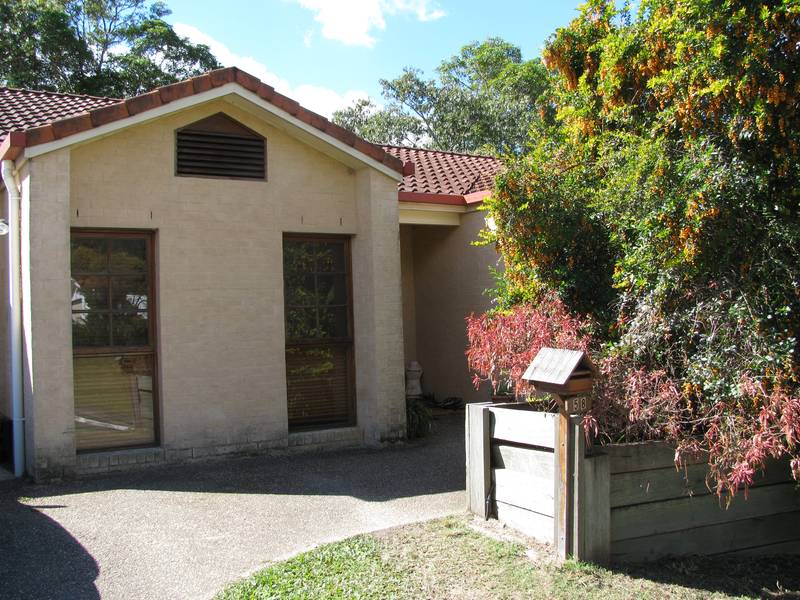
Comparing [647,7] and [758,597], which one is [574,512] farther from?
[647,7]

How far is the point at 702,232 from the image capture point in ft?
17.6

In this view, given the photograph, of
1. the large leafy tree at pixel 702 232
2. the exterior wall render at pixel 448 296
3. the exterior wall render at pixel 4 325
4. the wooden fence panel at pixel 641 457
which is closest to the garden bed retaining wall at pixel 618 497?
the wooden fence panel at pixel 641 457

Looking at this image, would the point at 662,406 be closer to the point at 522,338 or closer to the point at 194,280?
the point at 522,338

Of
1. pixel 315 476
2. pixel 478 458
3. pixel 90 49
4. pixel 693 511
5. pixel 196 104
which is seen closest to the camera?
pixel 693 511

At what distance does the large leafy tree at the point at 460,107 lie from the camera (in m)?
25.1

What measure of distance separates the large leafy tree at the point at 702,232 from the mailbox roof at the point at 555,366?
0.49 meters

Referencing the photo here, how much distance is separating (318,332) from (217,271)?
4.99 ft

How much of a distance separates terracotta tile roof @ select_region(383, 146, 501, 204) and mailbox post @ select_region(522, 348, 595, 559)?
15.3ft

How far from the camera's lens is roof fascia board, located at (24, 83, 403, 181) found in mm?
7520

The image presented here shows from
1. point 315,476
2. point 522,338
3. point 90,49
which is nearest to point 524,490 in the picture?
point 522,338

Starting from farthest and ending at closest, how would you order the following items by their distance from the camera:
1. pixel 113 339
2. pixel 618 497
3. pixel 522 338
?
pixel 113 339, pixel 522 338, pixel 618 497

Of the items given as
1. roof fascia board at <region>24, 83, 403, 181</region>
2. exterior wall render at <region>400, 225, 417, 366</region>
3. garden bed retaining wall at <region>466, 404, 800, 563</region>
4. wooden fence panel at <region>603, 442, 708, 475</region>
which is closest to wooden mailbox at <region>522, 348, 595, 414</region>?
garden bed retaining wall at <region>466, 404, 800, 563</region>

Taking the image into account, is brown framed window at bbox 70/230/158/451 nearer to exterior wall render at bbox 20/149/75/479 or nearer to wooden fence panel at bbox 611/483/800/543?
exterior wall render at bbox 20/149/75/479

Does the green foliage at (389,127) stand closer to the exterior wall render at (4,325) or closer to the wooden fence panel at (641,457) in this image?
the exterior wall render at (4,325)
